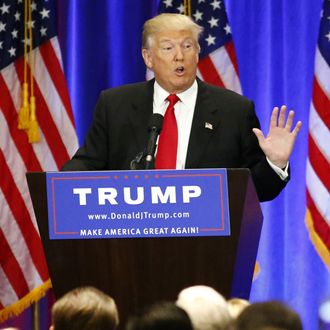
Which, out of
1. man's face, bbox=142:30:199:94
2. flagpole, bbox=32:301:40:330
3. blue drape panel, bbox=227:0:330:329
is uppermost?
man's face, bbox=142:30:199:94

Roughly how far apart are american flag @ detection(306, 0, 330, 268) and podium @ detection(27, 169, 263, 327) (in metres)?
2.56

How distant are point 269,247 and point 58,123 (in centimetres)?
167

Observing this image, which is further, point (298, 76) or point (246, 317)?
point (298, 76)

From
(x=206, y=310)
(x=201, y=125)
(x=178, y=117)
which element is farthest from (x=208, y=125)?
(x=206, y=310)

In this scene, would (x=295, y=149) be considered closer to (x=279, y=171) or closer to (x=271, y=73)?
(x=271, y=73)

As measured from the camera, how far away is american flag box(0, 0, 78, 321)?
6188mm

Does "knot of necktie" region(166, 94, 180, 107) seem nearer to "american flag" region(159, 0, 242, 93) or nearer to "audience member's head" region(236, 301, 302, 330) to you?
"american flag" region(159, 0, 242, 93)

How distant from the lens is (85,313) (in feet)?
8.04

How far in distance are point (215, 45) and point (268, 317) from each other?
398cm

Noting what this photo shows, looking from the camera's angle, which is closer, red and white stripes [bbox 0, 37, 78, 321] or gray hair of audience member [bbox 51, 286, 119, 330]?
gray hair of audience member [bbox 51, 286, 119, 330]

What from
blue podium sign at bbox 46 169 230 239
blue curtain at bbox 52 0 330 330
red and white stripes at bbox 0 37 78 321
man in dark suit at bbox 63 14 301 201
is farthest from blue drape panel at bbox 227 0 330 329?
blue podium sign at bbox 46 169 230 239

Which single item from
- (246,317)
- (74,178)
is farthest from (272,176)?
(246,317)

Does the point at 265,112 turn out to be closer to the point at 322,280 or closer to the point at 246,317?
the point at 322,280

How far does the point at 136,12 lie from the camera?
6.30m
